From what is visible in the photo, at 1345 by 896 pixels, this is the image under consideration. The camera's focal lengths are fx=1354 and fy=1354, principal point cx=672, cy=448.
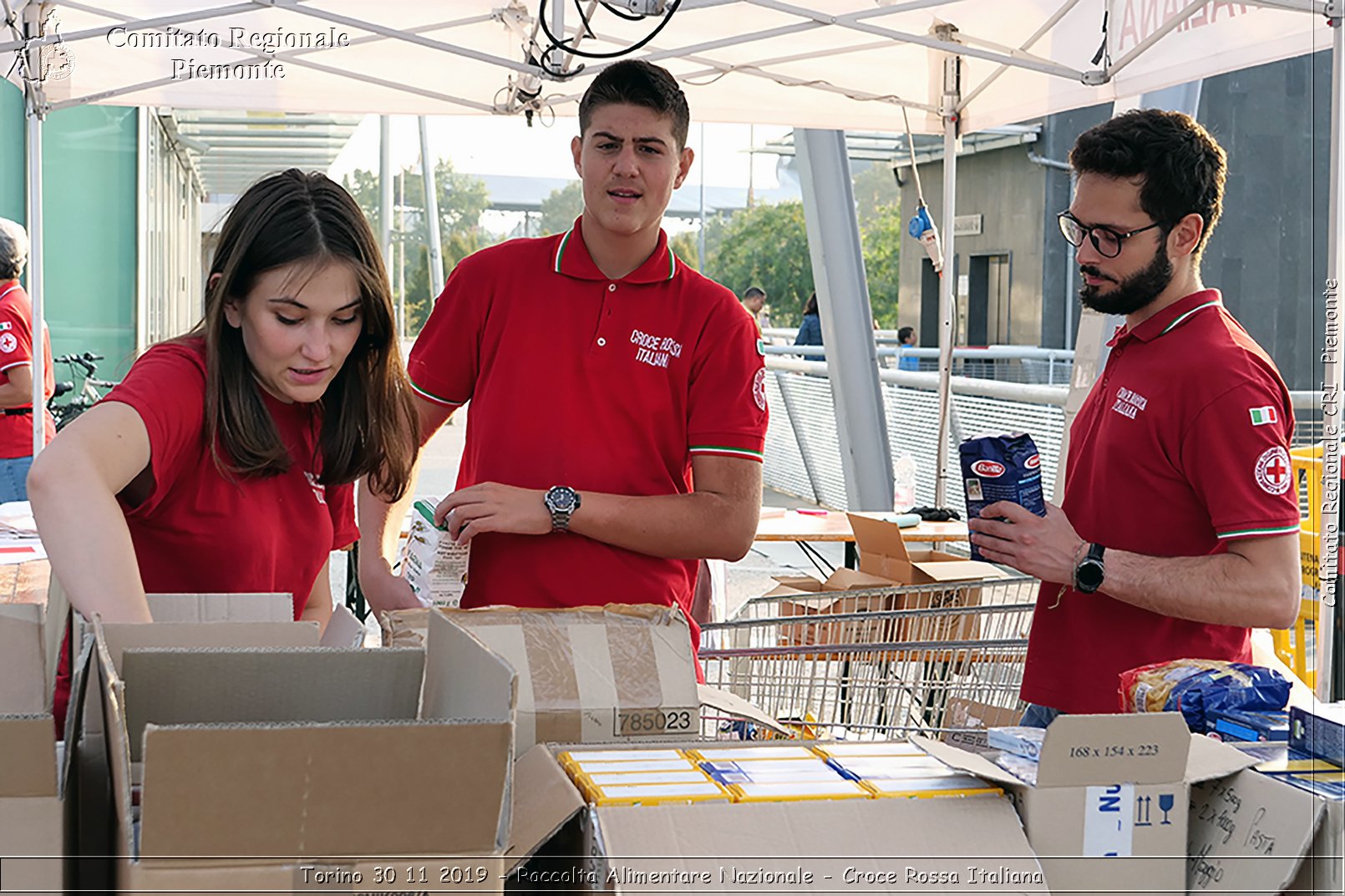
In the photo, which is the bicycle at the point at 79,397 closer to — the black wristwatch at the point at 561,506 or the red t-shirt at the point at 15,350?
the red t-shirt at the point at 15,350

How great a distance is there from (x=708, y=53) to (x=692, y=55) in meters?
0.43

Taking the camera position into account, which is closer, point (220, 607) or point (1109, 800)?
point (1109, 800)

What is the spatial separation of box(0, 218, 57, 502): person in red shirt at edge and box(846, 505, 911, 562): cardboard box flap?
3.69 meters

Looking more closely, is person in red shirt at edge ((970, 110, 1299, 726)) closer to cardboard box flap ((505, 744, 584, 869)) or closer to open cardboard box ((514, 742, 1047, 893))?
open cardboard box ((514, 742, 1047, 893))

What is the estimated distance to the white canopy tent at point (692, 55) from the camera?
476cm

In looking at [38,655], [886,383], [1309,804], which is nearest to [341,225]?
[38,655]

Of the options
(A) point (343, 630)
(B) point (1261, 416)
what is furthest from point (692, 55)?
(A) point (343, 630)

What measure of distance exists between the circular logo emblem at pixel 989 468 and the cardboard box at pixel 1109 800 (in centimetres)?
87

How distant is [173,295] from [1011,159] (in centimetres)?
1444

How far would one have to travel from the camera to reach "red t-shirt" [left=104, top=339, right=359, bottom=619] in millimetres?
1899

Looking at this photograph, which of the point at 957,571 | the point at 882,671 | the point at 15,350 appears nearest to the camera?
the point at 882,671

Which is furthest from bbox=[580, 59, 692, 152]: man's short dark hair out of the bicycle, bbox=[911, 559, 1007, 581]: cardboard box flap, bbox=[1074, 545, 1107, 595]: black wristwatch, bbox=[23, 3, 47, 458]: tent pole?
the bicycle

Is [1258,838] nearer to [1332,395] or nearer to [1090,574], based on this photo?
[1090,574]

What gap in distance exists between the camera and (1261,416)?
2330 mm
